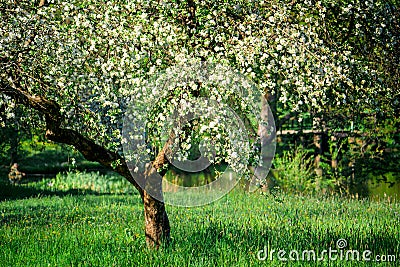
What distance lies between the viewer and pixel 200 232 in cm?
798

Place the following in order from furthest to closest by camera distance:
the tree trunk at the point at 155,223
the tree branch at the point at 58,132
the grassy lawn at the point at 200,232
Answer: the tree trunk at the point at 155,223 → the grassy lawn at the point at 200,232 → the tree branch at the point at 58,132

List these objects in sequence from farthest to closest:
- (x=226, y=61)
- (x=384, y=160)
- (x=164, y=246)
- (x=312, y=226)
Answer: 1. (x=384, y=160)
2. (x=312, y=226)
3. (x=164, y=246)
4. (x=226, y=61)

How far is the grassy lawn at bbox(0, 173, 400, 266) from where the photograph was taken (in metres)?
6.52

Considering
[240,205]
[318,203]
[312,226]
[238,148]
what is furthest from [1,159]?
[238,148]

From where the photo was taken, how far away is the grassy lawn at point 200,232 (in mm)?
6520

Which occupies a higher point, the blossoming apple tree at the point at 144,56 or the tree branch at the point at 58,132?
the blossoming apple tree at the point at 144,56

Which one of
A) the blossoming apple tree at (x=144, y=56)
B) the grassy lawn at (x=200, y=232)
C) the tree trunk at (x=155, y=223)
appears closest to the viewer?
the blossoming apple tree at (x=144, y=56)

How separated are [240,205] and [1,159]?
1105cm

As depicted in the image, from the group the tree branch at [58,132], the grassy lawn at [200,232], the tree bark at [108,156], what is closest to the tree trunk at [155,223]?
the tree bark at [108,156]

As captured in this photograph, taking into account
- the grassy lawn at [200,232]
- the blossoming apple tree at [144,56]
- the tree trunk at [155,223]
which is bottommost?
the grassy lawn at [200,232]

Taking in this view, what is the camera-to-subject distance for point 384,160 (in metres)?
14.8

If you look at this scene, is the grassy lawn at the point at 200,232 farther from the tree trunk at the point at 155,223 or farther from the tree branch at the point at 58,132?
the tree branch at the point at 58,132

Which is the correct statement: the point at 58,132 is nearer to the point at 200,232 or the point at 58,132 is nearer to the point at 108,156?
the point at 108,156

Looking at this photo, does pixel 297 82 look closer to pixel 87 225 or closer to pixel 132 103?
pixel 132 103
